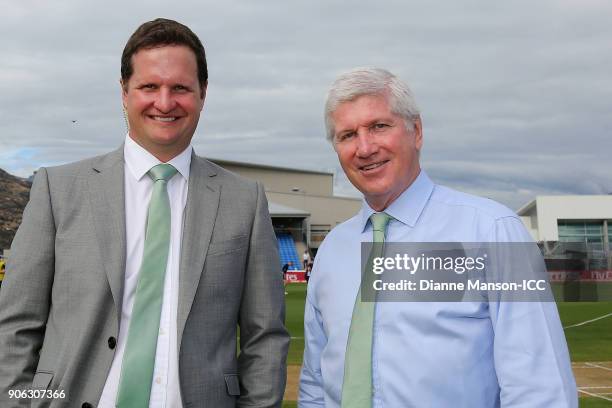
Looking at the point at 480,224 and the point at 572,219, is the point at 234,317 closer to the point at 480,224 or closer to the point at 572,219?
the point at 480,224

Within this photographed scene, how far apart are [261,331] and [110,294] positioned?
0.67 m

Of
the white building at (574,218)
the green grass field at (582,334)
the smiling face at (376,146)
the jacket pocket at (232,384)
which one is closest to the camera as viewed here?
the smiling face at (376,146)

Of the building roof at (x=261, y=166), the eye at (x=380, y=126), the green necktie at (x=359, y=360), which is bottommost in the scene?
the green necktie at (x=359, y=360)

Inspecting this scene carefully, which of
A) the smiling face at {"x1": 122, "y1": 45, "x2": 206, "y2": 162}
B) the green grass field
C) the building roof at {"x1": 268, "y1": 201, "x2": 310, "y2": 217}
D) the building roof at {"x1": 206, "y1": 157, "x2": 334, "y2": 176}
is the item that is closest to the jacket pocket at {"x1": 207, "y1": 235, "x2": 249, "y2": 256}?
the smiling face at {"x1": 122, "y1": 45, "x2": 206, "y2": 162}

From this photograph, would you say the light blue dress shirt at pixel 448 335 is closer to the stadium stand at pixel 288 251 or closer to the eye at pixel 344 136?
the eye at pixel 344 136

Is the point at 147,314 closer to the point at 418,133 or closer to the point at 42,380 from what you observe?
the point at 42,380

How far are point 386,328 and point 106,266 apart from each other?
3.74ft

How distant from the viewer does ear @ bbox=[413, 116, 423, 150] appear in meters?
2.92

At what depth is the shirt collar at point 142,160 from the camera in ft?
9.70

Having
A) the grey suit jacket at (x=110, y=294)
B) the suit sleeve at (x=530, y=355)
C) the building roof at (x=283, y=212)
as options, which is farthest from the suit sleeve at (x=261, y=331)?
the building roof at (x=283, y=212)

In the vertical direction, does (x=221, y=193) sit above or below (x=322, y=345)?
above

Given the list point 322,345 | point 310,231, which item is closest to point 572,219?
point 310,231

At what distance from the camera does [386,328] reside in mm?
2752

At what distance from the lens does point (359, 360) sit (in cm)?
274
